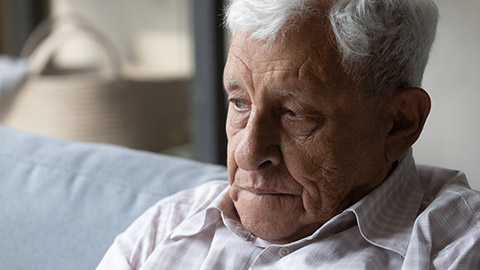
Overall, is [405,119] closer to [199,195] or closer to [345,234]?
[345,234]

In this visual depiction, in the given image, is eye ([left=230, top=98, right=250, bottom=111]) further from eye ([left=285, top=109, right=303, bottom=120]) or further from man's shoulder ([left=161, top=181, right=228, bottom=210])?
man's shoulder ([left=161, top=181, right=228, bottom=210])

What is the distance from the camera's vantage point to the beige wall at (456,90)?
6.01ft

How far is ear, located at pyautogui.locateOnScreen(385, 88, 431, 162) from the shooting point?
120 centimetres

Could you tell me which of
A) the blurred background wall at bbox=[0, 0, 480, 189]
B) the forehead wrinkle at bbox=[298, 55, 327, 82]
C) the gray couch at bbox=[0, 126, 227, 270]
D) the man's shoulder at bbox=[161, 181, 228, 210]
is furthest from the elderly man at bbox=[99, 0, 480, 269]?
the blurred background wall at bbox=[0, 0, 480, 189]

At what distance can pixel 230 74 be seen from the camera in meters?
1.24

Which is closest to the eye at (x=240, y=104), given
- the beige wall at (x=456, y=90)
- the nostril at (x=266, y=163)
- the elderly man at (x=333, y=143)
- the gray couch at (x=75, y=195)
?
the elderly man at (x=333, y=143)

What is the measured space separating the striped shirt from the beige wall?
0.54 meters

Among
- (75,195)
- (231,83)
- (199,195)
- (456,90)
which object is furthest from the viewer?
(456,90)

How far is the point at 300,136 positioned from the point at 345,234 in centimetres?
19

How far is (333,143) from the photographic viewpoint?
1.18 m

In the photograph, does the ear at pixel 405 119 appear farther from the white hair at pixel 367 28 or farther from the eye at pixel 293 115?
the eye at pixel 293 115

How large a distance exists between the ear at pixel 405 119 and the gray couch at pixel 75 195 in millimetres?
471

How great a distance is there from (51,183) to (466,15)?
118 centimetres

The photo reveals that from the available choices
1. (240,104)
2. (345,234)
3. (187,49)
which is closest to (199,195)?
(240,104)
